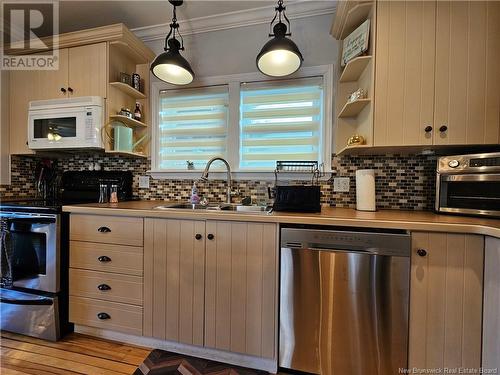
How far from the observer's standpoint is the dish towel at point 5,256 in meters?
1.67

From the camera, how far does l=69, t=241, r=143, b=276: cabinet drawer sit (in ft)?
4.92

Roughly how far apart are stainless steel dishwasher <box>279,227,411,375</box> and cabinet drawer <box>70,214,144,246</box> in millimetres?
927

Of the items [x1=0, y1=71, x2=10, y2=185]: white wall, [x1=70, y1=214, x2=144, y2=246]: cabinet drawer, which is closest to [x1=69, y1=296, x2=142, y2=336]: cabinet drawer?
[x1=70, y1=214, x2=144, y2=246]: cabinet drawer

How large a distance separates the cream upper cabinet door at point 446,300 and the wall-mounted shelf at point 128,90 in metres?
2.25

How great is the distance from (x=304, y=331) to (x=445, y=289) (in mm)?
714

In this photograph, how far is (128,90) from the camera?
6.68 ft

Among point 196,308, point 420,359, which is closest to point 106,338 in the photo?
point 196,308

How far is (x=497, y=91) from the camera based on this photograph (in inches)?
50.9

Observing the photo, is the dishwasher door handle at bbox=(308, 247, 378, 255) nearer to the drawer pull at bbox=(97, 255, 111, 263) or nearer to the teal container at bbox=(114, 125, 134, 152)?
the drawer pull at bbox=(97, 255, 111, 263)

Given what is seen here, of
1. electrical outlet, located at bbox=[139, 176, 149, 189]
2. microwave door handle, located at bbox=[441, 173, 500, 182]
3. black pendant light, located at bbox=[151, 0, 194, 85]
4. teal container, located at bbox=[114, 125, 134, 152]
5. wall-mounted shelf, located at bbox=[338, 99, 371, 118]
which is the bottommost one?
electrical outlet, located at bbox=[139, 176, 149, 189]

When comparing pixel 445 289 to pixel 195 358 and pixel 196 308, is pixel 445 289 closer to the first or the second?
pixel 196 308

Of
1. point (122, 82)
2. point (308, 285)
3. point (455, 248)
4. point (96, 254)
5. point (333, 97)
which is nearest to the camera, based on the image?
point (455, 248)

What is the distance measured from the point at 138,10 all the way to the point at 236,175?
5.07ft

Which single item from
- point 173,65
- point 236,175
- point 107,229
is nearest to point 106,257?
point 107,229
